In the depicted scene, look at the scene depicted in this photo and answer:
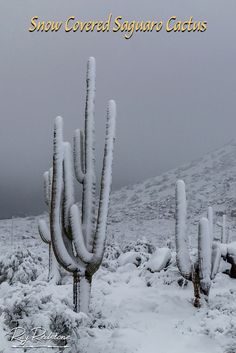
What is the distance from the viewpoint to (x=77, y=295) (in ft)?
22.3

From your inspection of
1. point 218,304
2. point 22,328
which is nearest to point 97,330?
point 22,328

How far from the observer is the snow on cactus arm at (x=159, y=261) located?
35.1 feet

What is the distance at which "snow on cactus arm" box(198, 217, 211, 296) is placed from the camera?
8.43m

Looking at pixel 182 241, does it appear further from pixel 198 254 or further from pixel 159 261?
pixel 159 261

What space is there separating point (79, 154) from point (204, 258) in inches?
143

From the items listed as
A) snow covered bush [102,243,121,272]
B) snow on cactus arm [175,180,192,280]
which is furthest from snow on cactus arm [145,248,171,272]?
snow on cactus arm [175,180,192,280]

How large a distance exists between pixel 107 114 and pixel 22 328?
3964mm

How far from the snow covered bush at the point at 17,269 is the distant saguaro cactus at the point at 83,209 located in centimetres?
328

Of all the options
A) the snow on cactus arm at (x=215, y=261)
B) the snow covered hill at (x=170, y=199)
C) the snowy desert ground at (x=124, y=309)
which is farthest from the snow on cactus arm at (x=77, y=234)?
the snow covered hill at (x=170, y=199)

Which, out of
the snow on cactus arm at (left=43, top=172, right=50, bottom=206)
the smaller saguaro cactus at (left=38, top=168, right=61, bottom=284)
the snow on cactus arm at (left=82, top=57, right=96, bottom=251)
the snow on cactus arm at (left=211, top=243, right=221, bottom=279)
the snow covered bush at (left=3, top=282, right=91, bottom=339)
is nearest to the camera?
the snow covered bush at (left=3, top=282, right=91, bottom=339)

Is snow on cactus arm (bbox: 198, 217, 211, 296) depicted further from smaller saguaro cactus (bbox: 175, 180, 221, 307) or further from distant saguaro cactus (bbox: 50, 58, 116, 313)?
distant saguaro cactus (bbox: 50, 58, 116, 313)

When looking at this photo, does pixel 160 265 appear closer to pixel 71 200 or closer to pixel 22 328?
pixel 71 200

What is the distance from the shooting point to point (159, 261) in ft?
35.8

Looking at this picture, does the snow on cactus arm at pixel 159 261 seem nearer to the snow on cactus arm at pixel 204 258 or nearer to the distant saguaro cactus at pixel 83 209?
the snow on cactus arm at pixel 204 258
